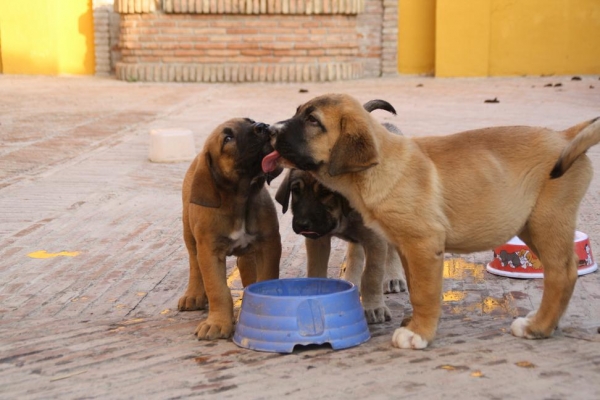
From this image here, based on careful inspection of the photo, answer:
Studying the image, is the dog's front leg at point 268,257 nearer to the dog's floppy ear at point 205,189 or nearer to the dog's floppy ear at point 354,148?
the dog's floppy ear at point 205,189

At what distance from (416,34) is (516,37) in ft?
7.55

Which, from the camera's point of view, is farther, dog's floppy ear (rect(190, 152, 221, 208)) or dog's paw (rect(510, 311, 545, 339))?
dog's floppy ear (rect(190, 152, 221, 208))

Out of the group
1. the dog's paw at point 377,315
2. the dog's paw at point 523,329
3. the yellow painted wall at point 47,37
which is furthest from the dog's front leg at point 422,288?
the yellow painted wall at point 47,37

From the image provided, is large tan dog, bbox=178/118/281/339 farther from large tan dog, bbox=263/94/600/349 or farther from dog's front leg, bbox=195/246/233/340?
large tan dog, bbox=263/94/600/349

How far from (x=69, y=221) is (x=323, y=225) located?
11.0 ft

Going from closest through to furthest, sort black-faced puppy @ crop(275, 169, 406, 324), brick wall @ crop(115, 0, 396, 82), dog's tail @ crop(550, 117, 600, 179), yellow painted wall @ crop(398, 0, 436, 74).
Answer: dog's tail @ crop(550, 117, 600, 179), black-faced puppy @ crop(275, 169, 406, 324), brick wall @ crop(115, 0, 396, 82), yellow painted wall @ crop(398, 0, 436, 74)

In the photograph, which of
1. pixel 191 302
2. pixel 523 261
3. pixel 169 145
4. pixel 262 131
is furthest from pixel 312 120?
pixel 169 145

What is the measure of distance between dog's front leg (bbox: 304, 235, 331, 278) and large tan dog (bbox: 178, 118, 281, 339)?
1.09 feet

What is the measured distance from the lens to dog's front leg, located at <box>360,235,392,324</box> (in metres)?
5.20

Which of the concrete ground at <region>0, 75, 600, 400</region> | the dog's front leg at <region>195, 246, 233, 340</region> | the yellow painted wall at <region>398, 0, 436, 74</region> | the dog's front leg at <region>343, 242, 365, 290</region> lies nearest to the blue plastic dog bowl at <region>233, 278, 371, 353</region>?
the concrete ground at <region>0, 75, 600, 400</region>

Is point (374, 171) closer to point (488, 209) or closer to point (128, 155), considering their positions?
point (488, 209)

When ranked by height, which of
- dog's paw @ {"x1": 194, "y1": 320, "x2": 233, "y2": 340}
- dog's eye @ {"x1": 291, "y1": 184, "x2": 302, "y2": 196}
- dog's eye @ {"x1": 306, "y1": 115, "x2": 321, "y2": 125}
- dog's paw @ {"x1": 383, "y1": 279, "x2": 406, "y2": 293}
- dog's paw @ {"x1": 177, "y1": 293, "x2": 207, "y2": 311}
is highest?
dog's eye @ {"x1": 306, "y1": 115, "x2": 321, "y2": 125}

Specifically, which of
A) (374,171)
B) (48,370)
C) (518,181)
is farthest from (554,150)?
(48,370)

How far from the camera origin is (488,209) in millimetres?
4672
